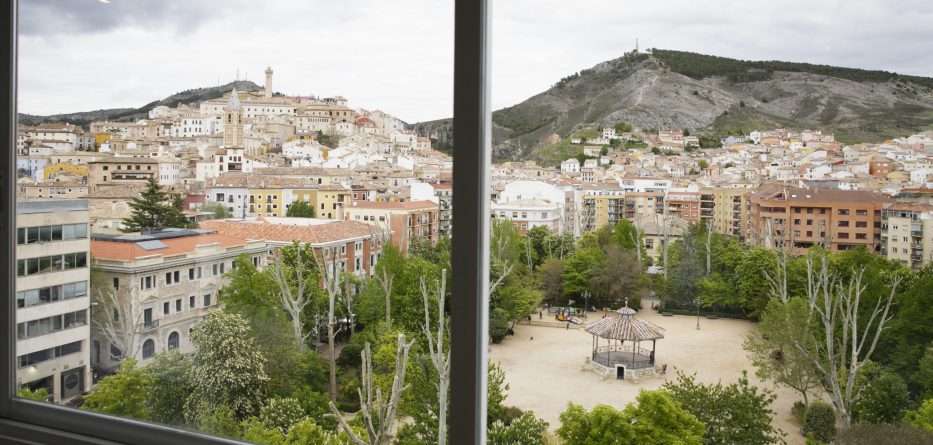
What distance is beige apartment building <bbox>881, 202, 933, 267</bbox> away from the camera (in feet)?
5.08

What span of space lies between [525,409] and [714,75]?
1.14 m

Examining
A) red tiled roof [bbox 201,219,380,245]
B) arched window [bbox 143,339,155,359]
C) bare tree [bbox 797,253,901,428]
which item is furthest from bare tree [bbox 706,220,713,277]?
arched window [bbox 143,339,155,359]

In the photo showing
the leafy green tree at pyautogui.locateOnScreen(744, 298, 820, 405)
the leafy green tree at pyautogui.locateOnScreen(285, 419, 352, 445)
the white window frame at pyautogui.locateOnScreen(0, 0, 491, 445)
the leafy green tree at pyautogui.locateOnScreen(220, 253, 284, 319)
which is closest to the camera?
the white window frame at pyautogui.locateOnScreen(0, 0, 491, 445)

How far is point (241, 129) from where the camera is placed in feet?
7.99

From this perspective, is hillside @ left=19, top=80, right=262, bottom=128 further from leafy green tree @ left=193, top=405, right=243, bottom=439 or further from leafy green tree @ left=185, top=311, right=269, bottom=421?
leafy green tree @ left=193, top=405, right=243, bottom=439

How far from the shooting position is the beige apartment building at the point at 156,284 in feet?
7.77

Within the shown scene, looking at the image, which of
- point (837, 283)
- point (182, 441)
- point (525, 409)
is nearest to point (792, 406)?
point (837, 283)

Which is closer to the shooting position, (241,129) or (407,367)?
(407,367)

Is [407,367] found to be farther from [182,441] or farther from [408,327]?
[182,441]

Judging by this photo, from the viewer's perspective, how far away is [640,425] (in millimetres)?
1829

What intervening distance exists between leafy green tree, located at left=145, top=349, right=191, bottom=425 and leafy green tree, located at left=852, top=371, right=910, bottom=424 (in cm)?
205

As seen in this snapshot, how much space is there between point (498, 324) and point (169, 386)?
122cm

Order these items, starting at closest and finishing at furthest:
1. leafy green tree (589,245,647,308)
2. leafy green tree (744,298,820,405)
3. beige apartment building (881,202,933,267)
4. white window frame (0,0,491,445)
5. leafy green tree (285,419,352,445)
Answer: white window frame (0,0,491,445) < beige apartment building (881,202,933,267) < leafy green tree (744,298,820,405) < leafy green tree (589,245,647,308) < leafy green tree (285,419,352,445)

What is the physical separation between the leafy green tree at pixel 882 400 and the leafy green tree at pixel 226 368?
5.89ft
